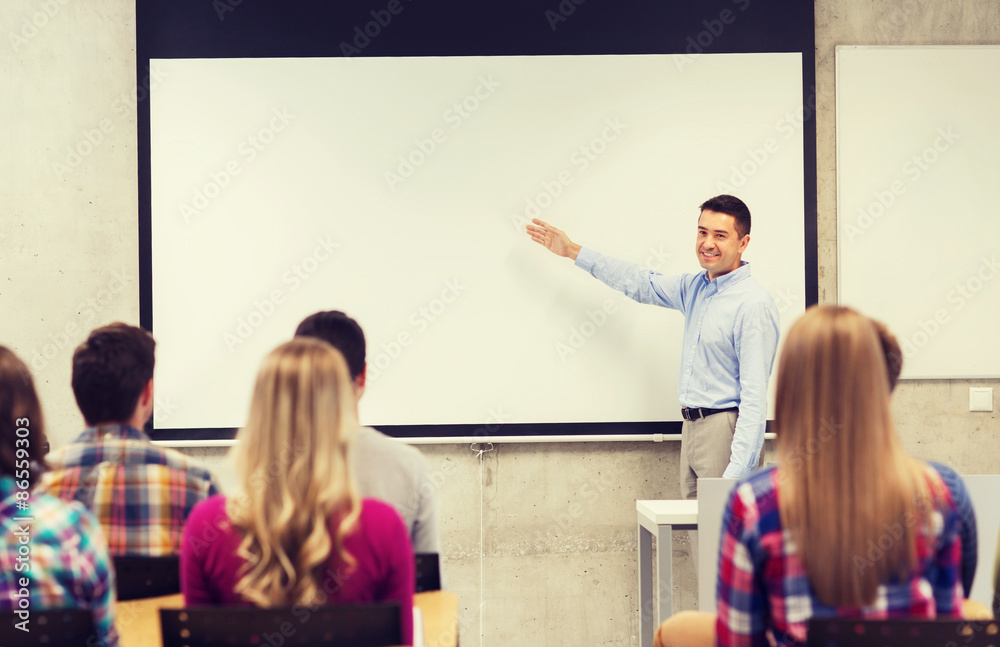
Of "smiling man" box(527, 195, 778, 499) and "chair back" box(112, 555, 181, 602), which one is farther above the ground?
"smiling man" box(527, 195, 778, 499)

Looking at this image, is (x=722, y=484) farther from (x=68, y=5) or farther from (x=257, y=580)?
(x=68, y=5)

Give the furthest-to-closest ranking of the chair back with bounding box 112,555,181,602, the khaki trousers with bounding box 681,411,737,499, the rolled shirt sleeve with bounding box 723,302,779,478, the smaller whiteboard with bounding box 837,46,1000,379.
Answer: the smaller whiteboard with bounding box 837,46,1000,379 < the khaki trousers with bounding box 681,411,737,499 < the rolled shirt sleeve with bounding box 723,302,779,478 < the chair back with bounding box 112,555,181,602

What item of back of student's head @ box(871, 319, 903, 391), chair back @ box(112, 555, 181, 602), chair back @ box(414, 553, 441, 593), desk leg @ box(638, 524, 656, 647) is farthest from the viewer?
desk leg @ box(638, 524, 656, 647)

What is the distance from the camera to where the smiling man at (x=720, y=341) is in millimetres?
2867

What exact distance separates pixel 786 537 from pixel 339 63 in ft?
9.19

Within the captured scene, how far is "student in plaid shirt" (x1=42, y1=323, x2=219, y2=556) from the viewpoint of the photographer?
155 centimetres

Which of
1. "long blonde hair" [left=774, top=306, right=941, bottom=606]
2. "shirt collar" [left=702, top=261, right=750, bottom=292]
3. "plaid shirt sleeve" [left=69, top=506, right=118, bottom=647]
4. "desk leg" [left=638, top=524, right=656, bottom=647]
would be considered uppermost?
"shirt collar" [left=702, top=261, right=750, bottom=292]

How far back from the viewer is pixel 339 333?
1.80m

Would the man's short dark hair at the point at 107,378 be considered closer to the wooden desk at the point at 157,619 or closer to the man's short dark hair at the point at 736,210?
the wooden desk at the point at 157,619

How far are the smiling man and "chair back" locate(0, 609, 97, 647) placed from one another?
88.5 inches

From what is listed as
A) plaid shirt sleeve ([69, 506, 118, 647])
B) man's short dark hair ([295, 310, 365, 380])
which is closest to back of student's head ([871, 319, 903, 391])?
man's short dark hair ([295, 310, 365, 380])

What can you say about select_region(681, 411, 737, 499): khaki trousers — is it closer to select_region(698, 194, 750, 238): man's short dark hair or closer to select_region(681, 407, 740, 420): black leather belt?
select_region(681, 407, 740, 420): black leather belt

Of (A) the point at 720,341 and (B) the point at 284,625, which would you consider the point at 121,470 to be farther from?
(A) the point at 720,341

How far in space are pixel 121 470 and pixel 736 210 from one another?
7.83 feet
